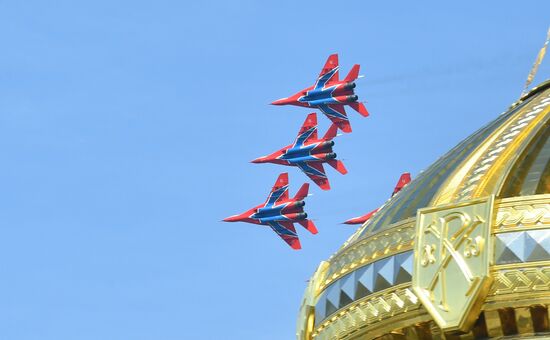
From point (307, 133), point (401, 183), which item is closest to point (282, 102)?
point (307, 133)

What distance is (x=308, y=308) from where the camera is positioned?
45.0 feet

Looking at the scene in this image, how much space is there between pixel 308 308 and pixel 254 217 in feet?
308

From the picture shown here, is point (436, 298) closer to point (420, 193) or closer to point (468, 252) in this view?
point (468, 252)

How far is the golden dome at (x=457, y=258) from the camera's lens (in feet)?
38.8

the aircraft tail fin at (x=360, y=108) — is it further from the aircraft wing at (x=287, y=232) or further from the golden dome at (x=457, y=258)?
the golden dome at (x=457, y=258)

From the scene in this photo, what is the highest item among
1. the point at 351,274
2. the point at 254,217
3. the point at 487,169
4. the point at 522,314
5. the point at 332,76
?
the point at 332,76

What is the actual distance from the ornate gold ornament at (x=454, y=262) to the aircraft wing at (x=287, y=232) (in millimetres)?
93631

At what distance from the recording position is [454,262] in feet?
39.3

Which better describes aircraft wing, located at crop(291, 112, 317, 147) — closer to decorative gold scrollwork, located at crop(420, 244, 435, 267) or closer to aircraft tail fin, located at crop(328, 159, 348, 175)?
aircraft tail fin, located at crop(328, 159, 348, 175)

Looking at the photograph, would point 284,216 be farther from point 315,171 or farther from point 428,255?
point 428,255

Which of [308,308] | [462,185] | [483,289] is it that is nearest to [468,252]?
[483,289]

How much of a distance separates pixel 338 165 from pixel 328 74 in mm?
7152

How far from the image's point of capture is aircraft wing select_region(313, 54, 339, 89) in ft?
367

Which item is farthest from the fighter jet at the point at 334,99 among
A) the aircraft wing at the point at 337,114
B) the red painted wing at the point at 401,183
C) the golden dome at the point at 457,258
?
the golden dome at the point at 457,258
